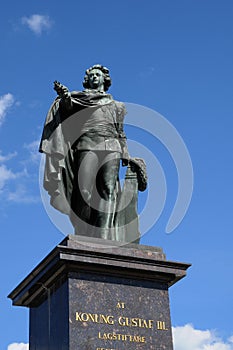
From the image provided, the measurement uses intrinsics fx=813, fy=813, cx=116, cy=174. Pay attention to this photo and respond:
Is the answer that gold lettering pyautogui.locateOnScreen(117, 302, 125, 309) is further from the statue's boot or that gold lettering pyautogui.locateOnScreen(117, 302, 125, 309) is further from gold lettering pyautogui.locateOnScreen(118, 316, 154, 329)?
the statue's boot

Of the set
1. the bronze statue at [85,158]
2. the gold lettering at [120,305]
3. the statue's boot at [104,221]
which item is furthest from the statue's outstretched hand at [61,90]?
the gold lettering at [120,305]

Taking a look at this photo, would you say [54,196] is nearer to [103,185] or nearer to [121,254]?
[103,185]

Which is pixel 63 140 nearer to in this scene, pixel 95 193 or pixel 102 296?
pixel 95 193

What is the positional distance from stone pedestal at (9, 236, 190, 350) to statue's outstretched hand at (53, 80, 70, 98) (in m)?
2.79

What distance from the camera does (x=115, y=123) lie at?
1482 centimetres

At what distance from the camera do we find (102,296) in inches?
494

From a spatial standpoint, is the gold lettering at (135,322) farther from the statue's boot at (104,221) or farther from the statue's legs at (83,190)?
the statue's legs at (83,190)

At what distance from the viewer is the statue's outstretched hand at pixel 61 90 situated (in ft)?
46.0

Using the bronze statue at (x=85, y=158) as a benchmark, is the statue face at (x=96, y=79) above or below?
above

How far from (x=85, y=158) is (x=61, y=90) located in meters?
1.25

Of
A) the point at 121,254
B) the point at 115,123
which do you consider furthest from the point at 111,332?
the point at 115,123

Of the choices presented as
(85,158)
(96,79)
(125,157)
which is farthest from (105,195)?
Answer: (96,79)

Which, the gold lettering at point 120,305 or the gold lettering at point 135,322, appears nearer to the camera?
the gold lettering at point 135,322

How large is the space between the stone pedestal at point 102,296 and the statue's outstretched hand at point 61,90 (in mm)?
2785
